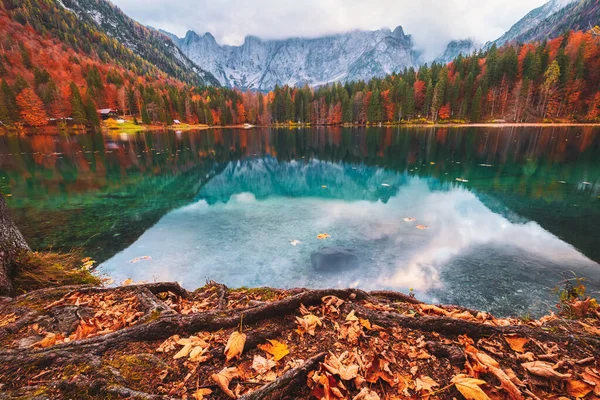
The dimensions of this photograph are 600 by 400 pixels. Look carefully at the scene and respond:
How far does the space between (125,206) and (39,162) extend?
26058mm

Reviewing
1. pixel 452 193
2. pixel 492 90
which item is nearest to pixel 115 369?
pixel 452 193

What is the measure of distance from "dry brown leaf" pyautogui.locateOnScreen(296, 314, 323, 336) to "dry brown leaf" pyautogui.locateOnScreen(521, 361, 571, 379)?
2.45 metres

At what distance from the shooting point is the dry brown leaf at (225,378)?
2589mm

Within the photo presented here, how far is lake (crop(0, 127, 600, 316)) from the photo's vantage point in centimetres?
853

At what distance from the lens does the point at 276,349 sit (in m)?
3.38

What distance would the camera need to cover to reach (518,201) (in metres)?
16.0

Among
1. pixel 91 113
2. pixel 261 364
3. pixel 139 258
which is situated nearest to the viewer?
pixel 261 364

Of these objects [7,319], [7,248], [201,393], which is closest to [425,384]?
[201,393]

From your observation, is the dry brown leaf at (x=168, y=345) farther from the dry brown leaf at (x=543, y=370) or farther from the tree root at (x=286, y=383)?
the dry brown leaf at (x=543, y=370)

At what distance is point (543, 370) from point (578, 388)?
0.27m

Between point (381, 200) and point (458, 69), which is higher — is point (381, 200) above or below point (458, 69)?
below

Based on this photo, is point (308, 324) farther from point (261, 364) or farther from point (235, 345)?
point (235, 345)

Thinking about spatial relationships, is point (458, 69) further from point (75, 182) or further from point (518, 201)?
point (75, 182)

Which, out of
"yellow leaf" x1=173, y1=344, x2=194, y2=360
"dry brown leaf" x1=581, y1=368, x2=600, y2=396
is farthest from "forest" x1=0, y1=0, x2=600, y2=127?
"yellow leaf" x1=173, y1=344, x2=194, y2=360
